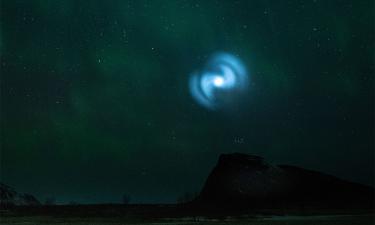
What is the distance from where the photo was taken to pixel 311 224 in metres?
62.7

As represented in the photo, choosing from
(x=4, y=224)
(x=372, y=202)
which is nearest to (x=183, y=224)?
(x=4, y=224)

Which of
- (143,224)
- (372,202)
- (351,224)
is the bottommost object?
(351,224)

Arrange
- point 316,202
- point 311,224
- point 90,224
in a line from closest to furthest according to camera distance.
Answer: point 311,224
point 90,224
point 316,202

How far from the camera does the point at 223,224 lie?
214ft

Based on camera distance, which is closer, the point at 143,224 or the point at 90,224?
the point at 143,224

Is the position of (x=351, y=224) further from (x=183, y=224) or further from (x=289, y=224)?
(x=183, y=224)

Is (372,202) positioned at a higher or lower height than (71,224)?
higher

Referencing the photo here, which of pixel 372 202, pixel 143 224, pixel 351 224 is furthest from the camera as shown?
pixel 372 202

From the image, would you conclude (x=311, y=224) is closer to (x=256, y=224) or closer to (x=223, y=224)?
(x=256, y=224)

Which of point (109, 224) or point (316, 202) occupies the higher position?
point (316, 202)

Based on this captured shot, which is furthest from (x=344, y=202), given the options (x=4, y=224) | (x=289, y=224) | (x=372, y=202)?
(x=4, y=224)

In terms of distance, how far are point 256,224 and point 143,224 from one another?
16453 mm

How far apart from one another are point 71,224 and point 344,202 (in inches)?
5663

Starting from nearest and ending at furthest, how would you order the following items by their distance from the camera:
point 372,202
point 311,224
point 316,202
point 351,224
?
point 351,224
point 311,224
point 372,202
point 316,202
